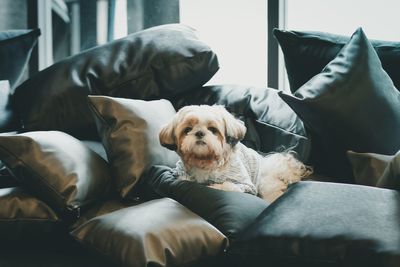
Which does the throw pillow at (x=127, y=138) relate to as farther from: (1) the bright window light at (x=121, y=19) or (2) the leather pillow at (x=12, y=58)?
(1) the bright window light at (x=121, y=19)

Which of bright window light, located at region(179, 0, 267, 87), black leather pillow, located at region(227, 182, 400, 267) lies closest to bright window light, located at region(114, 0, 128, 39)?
bright window light, located at region(179, 0, 267, 87)

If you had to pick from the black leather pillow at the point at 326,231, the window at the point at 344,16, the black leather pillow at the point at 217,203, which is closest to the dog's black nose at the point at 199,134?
the black leather pillow at the point at 217,203

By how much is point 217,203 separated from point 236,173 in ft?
1.66

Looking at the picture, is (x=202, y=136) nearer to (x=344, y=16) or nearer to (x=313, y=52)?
(x=313, y=52)

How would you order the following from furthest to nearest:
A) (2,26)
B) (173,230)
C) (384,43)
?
1. (2,26)
2. (384,43)
3. (173,230)

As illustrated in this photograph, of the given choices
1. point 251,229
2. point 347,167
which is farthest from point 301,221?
point 347,167

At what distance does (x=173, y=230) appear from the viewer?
148 centimetres

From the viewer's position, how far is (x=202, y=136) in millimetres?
2119

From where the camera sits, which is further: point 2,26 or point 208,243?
point 2,26

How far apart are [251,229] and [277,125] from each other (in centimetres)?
93

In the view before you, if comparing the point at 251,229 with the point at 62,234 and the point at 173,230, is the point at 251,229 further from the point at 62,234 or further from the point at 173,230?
the point at 62,234

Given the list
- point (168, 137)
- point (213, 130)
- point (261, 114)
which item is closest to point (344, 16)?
point (261, 114)

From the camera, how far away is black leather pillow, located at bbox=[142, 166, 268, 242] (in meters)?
1.57

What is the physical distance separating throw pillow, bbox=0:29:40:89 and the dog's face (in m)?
0.88
